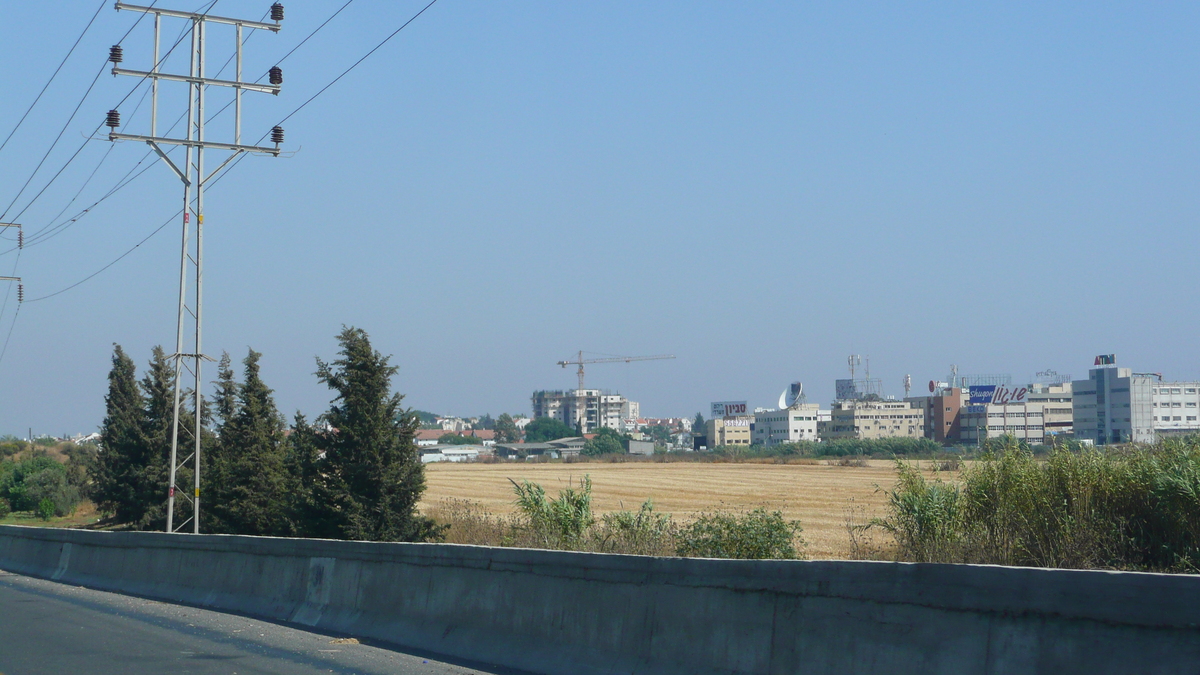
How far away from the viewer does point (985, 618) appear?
6402mm

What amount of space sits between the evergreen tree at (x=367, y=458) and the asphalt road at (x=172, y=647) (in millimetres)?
10162

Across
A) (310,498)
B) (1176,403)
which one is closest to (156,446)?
(310,498)

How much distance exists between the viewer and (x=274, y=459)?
3594 centimetres

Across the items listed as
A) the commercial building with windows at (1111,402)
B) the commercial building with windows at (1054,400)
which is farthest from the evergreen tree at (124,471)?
the commercial building with windows at (1054,400)

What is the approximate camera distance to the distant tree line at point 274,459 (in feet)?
89.2

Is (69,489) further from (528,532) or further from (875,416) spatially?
(875,416)

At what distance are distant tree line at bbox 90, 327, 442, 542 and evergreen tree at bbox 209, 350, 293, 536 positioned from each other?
0.04 meters

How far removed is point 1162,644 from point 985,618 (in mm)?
1038

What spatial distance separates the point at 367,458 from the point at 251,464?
10.2 meters

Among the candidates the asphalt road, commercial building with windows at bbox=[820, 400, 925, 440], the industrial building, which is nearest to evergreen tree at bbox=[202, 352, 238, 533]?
the asphalt road

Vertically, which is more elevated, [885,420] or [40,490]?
[885,420]

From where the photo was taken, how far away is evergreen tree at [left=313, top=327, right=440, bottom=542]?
2692cm

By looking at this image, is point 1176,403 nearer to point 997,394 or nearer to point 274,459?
point 997,394

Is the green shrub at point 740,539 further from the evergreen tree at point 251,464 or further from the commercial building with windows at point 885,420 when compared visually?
the commercial building with windows at point 885,420
